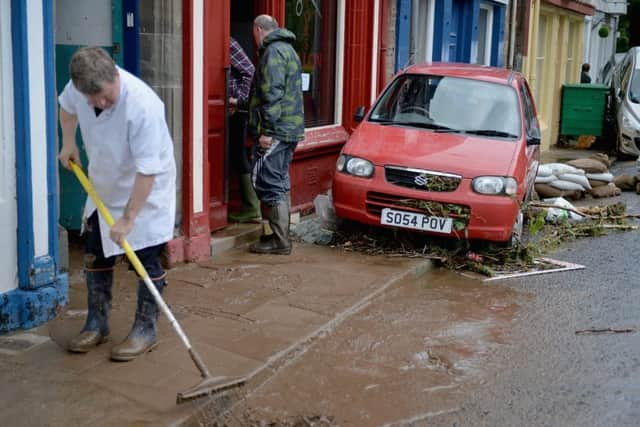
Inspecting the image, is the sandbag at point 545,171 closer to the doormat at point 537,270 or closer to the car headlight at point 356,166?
the doormat at point 537,270

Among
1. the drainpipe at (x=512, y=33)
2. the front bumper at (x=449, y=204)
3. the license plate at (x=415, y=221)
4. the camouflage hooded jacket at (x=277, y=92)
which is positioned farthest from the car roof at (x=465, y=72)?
the drainpipe at (x=512, y=33)

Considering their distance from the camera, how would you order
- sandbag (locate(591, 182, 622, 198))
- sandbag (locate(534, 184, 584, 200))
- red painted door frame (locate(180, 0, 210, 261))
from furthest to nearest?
sandbag (locate(591, 182, 622, 198)), sandbag (locate(534, 184, 584, 200)), red painted door frame (locate(180, 0, 210, 261))

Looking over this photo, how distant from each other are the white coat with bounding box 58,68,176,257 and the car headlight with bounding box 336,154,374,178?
3516 mm

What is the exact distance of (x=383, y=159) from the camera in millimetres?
8281

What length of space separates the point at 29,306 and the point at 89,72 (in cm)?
190

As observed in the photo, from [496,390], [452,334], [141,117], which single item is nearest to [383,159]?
[452,334]

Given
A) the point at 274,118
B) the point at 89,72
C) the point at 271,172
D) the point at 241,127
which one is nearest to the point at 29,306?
the point at 89,72

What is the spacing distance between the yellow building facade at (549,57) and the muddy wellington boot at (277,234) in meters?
13.0

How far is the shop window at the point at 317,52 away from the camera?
33.7ft

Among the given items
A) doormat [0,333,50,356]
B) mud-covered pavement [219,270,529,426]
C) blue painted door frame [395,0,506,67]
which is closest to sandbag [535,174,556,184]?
blue painted door frame [395,0,506,67]

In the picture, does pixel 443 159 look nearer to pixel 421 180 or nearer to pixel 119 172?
pixel 421 180

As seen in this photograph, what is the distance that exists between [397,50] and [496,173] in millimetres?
4810

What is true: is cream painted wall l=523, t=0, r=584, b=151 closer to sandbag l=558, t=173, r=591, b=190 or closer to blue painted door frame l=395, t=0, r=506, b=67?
blue painted door frame l=395, t=0, r=506, b=67

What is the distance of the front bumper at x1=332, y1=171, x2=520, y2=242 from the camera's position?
8.00 m
